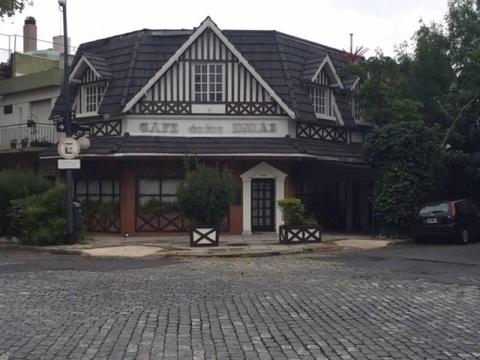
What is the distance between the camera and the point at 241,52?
25234mm

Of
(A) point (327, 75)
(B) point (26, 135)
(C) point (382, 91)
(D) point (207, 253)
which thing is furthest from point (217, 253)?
(B) point (26, 135)

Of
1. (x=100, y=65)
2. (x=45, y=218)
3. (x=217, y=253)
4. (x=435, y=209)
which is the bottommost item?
(x=217, y=253)

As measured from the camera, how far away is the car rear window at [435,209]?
20.7 metres

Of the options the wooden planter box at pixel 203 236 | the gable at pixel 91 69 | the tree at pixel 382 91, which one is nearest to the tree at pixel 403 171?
the tree at pixel 382 91

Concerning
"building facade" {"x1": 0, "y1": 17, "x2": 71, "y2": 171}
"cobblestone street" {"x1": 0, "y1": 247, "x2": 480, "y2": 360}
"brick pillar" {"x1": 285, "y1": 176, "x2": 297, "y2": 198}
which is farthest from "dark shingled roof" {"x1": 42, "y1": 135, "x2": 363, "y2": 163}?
"cobblestone street" {"x1": 0, "y1": 247, "x2": 480, "y2": 360}

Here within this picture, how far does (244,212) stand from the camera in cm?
2381

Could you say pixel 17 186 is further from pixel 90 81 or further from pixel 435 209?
pixel 435 209

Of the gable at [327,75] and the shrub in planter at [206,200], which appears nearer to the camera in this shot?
the shrub in planter at [206,200]

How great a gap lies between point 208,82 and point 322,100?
17.0 ft

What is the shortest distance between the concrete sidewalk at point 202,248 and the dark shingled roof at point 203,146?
10.2ft

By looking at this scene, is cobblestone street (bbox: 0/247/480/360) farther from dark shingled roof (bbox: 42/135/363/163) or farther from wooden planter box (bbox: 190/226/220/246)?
dark shingled roof (bbox: 42/135/363/163)

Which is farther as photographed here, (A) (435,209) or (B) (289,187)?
(B) (289,187)

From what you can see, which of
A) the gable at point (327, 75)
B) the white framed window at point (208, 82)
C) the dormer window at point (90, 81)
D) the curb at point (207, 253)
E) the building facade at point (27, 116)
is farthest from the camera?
the building facade at point (27, 116)

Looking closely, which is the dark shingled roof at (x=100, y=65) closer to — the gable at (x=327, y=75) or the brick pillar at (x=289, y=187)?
the brick pillar at (x=289, y=187)
